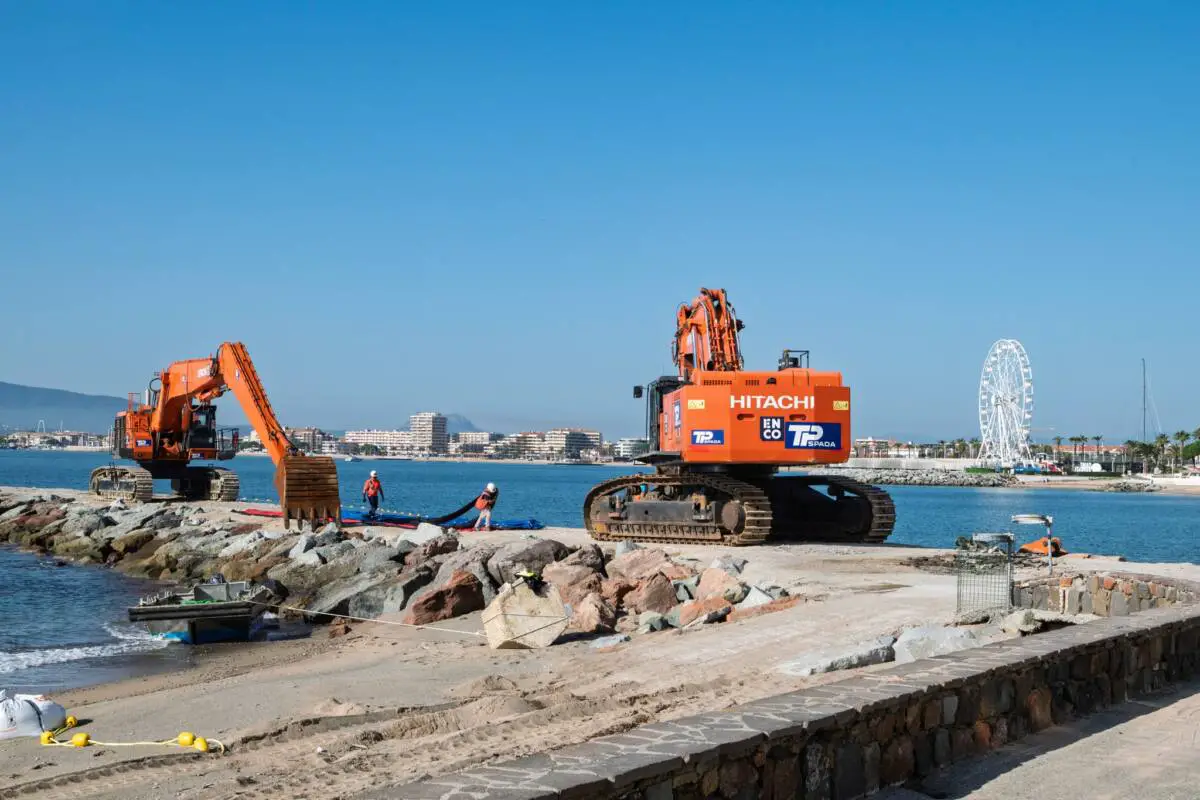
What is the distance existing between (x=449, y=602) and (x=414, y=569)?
9.44ft

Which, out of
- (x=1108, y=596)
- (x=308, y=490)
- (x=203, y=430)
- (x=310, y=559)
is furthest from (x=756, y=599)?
(x=203, y=430)

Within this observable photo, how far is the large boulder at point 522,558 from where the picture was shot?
19422 millimetres

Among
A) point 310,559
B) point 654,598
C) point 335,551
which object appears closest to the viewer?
point 654,598

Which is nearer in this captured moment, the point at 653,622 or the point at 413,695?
the point at 413,695

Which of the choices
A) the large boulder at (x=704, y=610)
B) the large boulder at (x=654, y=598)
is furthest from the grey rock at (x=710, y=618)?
the large boulder at (x=654, y=598)

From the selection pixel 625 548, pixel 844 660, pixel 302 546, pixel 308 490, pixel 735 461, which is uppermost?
pixel 735 461

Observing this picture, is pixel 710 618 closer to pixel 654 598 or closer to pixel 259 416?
pixel 654 598

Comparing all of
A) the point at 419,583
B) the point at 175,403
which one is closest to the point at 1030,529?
the point at 175,403

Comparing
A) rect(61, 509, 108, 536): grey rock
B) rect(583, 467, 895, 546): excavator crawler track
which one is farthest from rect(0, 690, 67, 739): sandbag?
rect(61, 509, 108, 536): grey rock

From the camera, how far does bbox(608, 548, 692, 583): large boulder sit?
60.5 ft

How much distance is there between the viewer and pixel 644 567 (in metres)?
19.2

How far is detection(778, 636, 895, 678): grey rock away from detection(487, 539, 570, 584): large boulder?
29.4 ft

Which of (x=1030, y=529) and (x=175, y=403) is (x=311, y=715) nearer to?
(x=175, y=403)

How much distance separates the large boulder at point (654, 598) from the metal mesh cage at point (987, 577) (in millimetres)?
4191
